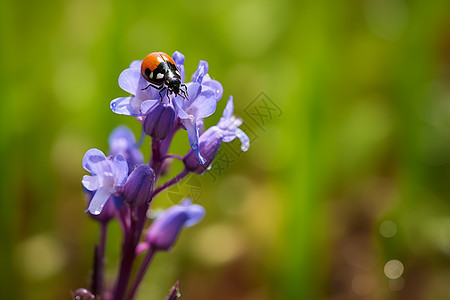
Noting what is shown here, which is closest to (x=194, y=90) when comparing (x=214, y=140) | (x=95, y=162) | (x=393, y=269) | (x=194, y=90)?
(x=194, y=90)

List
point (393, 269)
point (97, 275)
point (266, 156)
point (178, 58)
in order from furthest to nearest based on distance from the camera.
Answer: point (266, 156) < point (393, 269) < point (97, 275) < point (178, 58)

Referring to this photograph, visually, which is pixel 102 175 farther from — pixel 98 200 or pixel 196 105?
pixel 196 105

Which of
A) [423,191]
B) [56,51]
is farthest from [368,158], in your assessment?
[56,51]

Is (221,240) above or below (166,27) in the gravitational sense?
below

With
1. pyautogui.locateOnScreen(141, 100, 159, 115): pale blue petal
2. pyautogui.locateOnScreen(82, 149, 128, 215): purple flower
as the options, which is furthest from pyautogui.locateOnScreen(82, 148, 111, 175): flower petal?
pyautogui.locateOnScreen(141, 100, 159, 115): pale blue petal

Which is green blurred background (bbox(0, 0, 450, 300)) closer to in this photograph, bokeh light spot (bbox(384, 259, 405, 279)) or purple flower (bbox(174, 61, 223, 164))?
bokeh light spot (bbox(384, 259, 405, 279))

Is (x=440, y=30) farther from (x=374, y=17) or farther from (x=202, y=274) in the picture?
(x=202, y=274)
